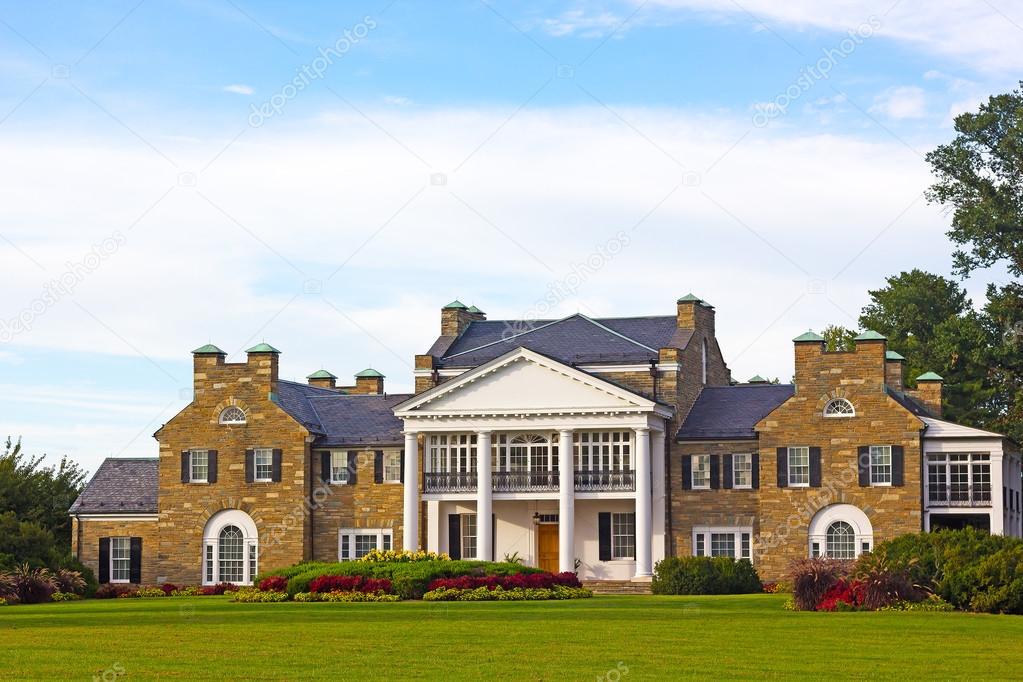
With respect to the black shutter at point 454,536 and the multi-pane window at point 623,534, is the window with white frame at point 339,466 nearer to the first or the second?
the black shutter at point 454,536

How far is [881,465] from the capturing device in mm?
53469

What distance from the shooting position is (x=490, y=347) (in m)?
60.4

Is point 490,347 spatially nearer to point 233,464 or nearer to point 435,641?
point 233,464

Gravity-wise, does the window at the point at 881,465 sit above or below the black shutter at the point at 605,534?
above

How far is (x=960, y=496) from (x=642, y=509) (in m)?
10.2

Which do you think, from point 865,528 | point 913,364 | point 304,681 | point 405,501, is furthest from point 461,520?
point 304,681

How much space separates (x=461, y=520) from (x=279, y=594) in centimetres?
1434

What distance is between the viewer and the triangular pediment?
2185 inches

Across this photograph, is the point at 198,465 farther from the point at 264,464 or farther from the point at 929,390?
the point at 929,390

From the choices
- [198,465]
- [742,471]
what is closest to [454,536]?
[198,465]

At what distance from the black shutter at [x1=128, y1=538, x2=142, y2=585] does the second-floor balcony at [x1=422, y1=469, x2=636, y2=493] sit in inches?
444

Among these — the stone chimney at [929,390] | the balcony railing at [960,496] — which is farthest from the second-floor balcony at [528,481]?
the stone chimney at [929,390]

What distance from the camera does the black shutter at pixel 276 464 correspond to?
195 ft

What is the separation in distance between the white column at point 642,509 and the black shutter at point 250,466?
1418 cm
